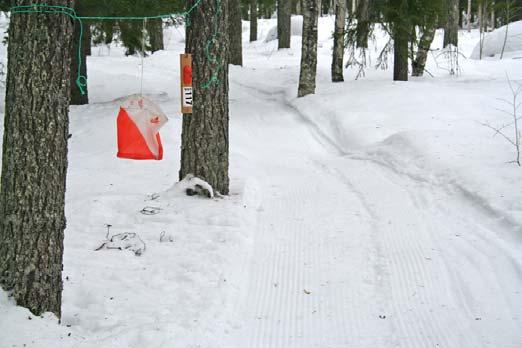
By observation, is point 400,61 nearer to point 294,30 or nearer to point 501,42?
point 501,42

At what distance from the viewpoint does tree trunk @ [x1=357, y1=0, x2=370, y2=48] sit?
43.1ft

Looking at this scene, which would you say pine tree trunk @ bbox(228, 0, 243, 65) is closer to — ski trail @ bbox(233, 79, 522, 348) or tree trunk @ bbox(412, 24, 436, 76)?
tree trunk @ bbox(412, 24, 436, 76)

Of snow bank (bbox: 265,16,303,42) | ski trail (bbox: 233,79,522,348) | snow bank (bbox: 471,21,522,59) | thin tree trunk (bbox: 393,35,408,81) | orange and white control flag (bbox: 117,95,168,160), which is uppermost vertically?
snow bank (bbox: 265,16,303,42)

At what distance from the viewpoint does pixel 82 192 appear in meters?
6.68

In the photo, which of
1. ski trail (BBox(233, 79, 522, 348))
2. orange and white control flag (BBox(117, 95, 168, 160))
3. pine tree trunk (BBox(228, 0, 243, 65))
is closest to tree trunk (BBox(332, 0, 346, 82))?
pine tree trunk (BBox(228, 0, 243, 65))

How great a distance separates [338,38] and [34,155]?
11946 millimetres

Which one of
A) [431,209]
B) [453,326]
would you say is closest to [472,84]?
[431,209]

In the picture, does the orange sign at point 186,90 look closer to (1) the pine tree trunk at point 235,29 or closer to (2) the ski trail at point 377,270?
(2) the ski trail at point 377,270

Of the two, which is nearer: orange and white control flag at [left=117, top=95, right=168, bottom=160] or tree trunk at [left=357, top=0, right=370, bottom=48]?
orange and white control flag at [left=117, top=95, right=168, bottom=160]

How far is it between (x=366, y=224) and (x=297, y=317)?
2085 mm

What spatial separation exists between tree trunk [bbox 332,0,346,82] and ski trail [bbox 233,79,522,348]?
733 centimetres

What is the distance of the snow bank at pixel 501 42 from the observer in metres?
20.5

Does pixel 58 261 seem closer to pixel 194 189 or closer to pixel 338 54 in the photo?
pixel 194 189

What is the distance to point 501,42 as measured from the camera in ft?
69.2
